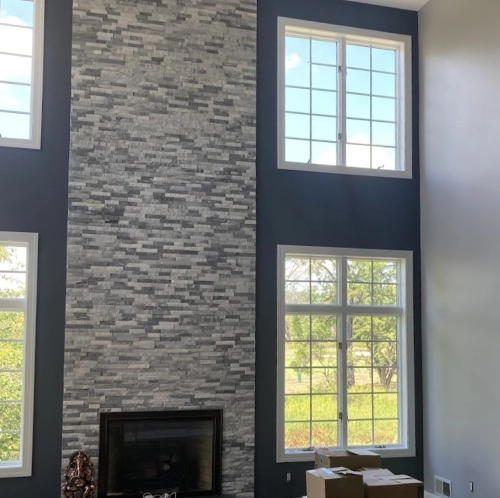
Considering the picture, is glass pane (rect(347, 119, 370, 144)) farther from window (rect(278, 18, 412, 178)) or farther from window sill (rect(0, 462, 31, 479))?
window sill (rect(0, 462, 31, 479))

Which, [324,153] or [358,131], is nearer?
[324,153]

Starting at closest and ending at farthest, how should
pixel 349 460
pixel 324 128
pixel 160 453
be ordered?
pixel 349 460, pixel 160 453, pixel 324 128

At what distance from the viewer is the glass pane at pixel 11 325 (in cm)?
579

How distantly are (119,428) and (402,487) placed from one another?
258cm

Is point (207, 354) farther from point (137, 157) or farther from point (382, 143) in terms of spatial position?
point (382, 143)

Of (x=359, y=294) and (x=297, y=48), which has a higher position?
(x=297, y=48)

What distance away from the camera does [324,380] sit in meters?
6.58

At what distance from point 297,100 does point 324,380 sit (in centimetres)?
289

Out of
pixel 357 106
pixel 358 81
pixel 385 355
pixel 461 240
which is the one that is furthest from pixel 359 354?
pixel 358 81

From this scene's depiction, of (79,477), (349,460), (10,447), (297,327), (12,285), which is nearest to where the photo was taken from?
(349,460)

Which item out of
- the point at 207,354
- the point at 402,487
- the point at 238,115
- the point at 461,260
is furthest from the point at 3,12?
the point at 402,487

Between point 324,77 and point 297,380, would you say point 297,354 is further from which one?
point 324,77

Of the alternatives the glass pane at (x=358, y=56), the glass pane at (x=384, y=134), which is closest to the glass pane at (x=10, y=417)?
the glass pane at (x=384, y=134)

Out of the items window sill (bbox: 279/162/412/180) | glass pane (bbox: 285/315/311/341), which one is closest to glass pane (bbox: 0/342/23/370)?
glass pane (bbox: 285/315/311/341)
